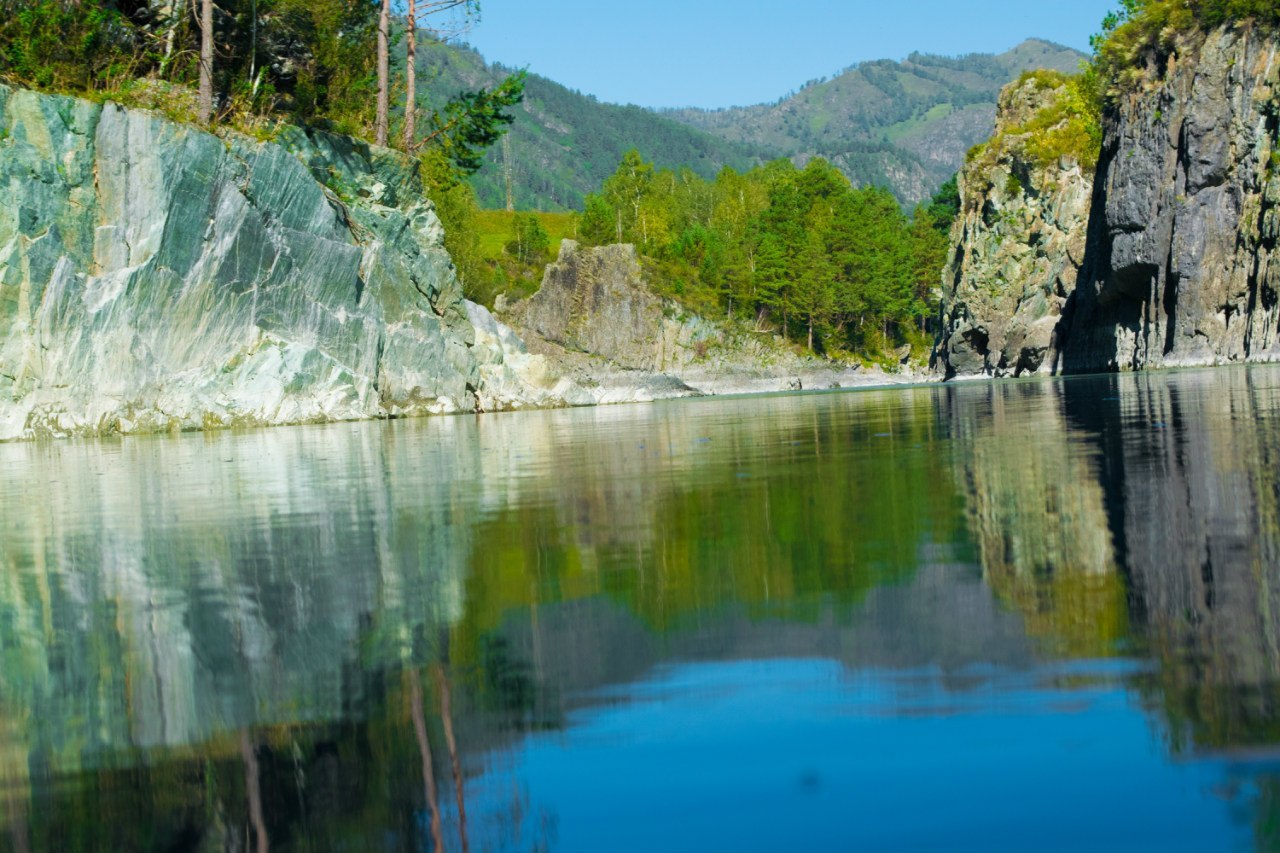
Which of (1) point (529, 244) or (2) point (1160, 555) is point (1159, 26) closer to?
(1) point (529, 244)

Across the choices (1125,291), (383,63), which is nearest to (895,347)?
(1125,291)

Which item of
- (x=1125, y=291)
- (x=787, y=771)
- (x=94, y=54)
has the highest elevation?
(x=94, y=54)

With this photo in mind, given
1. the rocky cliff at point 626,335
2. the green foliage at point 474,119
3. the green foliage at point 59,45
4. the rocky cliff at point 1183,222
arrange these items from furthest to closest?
the rocky cliff at point 626,335, the rocky cliff at point 1183,222, the green foliage at point 474,119, the green foliage at point 59,45

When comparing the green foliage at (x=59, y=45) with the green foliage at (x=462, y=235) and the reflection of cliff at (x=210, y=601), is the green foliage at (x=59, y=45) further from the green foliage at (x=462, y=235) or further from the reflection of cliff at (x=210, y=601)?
the green foliage at (x=462, y=235)

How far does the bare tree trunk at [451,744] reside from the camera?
3471 mm

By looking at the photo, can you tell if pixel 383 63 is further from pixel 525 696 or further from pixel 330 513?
pixel 525 696

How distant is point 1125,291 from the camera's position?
67562 millimetres

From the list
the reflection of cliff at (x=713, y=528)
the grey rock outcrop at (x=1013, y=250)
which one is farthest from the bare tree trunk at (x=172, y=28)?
the grey rock outcrop at (x=1013, y=250)

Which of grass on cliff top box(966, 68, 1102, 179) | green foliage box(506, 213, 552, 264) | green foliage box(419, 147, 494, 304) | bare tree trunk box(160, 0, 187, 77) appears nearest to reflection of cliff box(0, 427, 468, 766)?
bare tree trunk box(160, 0, 187, 77)

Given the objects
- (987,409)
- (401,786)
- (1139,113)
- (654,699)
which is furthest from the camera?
(1139,113)

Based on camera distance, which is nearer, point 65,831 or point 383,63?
point 65,831

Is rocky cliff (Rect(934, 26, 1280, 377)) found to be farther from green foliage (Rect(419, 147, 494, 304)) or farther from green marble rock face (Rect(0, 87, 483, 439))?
green marble rock face (Rect(0, 87, 483, 439))

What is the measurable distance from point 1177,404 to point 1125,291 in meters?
47.6

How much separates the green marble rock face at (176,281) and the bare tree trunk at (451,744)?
3139cm
